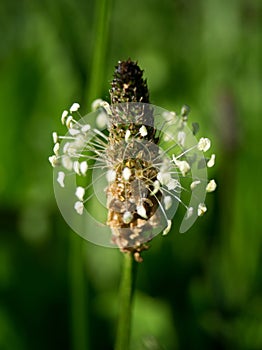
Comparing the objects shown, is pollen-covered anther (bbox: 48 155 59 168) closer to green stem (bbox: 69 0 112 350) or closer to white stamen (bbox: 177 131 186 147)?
white stamen (bbox: 177 131 186 147)

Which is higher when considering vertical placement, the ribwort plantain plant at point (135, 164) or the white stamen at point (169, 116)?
the white stamen at point (169, 116)

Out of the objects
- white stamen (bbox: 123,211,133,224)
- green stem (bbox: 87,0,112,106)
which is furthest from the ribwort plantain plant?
green stem (bbox: 87,0,112,106)

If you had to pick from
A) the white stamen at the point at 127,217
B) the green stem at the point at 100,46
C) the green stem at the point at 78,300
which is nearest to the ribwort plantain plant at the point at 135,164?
the white stamen at the point at 127,217

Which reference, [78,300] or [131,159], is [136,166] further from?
[78,300]

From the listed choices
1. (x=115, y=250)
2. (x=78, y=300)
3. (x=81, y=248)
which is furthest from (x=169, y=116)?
(x=115, y=250)

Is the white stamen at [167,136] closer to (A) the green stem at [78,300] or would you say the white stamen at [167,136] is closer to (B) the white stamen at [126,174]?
(B) the white stamen at [126,174]
